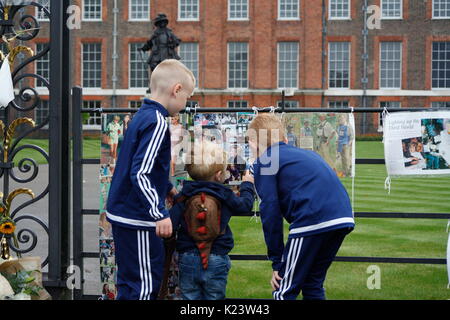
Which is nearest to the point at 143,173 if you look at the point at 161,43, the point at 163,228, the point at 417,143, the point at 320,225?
the point at 163,228

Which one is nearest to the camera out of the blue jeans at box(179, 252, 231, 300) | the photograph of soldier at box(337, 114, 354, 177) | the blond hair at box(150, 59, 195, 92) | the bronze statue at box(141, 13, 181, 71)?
the blond hair at box(150, 59, 195, 92)

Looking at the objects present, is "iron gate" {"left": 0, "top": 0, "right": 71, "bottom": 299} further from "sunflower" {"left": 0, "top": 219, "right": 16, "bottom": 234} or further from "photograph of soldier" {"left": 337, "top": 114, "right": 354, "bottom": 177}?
"photograph of soldier" {"left": 337, "top": 114, "right": 354, "bottom": 177}

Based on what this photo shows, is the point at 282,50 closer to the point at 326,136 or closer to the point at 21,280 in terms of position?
the point at 326,136

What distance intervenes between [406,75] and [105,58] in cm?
1872

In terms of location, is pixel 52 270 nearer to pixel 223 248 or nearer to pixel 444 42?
pixel 223 248

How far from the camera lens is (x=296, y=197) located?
3.18 metres

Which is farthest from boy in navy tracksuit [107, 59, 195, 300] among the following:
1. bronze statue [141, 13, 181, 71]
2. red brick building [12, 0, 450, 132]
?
red brick building [12, 0, 450, 132]

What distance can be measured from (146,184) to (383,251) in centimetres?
472

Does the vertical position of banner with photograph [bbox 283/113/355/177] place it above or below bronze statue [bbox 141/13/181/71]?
below

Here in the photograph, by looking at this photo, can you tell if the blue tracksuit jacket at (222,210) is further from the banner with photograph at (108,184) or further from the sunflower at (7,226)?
the sunflower at (7,226)

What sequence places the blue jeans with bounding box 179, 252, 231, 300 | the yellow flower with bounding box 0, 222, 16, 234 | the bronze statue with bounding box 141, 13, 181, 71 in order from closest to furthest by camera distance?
the blue jeans with bounding box 179, 252, 231, 300 → the yellow flower with bounding box 0, 222, 16, 234 → the bronze statue with bounding box 141, 13, 181, 71

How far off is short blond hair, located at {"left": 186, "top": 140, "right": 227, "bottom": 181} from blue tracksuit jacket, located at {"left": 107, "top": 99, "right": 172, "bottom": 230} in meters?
0.36

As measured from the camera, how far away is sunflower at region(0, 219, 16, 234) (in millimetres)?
4105

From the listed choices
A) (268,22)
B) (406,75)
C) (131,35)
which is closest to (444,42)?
(406,75)
